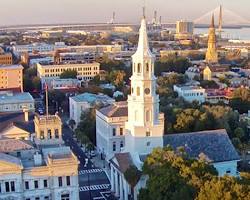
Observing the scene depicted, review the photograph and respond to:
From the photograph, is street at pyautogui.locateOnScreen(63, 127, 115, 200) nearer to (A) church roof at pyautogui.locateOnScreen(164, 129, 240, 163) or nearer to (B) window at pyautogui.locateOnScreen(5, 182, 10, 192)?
(A) church roof at pyautogui.locateOnScreen(164, 129, 240, 163)

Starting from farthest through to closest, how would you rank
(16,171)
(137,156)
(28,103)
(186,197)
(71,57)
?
(71,57)
(28,103)
(137,156)
(16,171)
(186,197)

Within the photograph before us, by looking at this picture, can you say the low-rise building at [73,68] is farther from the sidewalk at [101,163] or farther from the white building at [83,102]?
the sidewalk at [101,163]

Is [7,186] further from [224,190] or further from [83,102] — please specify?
[83,102]

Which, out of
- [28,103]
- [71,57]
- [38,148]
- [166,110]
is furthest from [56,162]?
[71,57]

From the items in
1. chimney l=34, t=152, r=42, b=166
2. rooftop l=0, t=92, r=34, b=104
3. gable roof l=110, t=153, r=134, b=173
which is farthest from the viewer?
rooftop l=0, t=92, r=34, b=104

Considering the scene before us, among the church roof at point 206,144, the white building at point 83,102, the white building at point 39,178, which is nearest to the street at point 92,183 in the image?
the white building at point 39,178

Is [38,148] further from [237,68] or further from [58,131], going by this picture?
[237,68]

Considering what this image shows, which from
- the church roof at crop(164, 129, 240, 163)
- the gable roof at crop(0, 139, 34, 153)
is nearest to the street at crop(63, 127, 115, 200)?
the gable roof at crop(0, 139, 34, 153)
